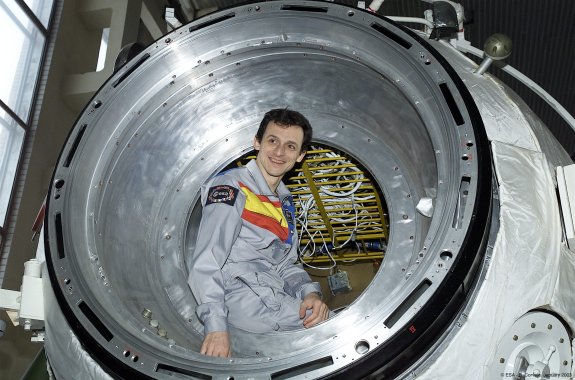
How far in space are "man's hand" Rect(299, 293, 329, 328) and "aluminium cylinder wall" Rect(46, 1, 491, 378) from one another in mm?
181

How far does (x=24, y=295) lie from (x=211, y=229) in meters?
0.69

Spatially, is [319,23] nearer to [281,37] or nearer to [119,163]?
[281,37]

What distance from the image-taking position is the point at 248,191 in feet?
9.66

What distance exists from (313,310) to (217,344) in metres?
0.46

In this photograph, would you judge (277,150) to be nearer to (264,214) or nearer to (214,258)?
(264,214)

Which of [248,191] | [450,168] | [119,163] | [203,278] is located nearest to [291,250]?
[248,191]

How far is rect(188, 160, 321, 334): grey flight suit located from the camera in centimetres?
266

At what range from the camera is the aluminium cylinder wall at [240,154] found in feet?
6.79

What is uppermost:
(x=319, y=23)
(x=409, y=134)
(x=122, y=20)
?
(x=122, y=20)

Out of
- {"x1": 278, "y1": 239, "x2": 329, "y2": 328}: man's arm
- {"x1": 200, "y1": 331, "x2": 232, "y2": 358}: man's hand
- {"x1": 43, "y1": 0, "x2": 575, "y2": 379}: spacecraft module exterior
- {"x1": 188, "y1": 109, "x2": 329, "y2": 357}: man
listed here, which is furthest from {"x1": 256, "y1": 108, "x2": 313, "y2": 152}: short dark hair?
{"x1": 200, "y1": 331, "x2": 232, "y2": 358}: man's hand

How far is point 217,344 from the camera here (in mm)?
2443

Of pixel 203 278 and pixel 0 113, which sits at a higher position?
pixel 0 113

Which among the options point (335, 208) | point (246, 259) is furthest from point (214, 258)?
point (335, 208)

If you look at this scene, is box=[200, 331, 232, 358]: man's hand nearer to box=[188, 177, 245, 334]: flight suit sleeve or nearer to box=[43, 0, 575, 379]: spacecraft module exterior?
box=[188, 177, 245, 334]: flight suit sleeve
